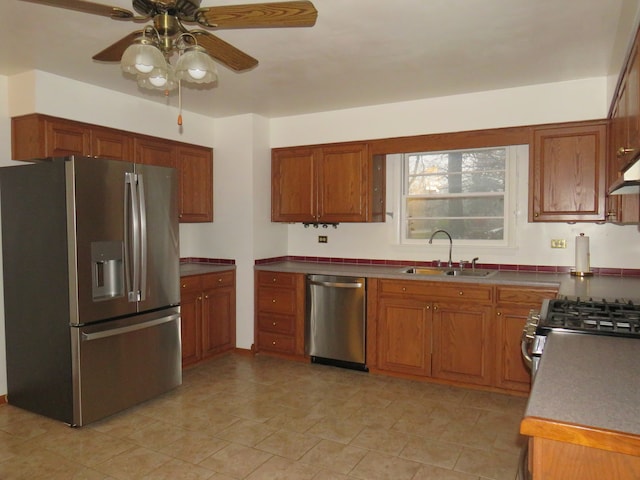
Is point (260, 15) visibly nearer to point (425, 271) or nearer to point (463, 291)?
point (463, 291)

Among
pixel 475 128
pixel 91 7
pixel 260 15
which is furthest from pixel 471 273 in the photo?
pixel 91 7

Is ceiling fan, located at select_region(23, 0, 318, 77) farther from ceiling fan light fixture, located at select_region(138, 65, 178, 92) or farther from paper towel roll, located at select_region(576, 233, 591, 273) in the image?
paper towel roll, located at select_region(576, 233, 591, 273)

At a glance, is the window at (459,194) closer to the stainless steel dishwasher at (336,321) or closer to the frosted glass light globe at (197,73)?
the stainless steel dishwasher at (336,321)

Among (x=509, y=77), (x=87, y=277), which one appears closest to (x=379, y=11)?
(x=509, y=77)

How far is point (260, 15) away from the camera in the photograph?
174cm

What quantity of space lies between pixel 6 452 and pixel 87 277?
3.54 feet

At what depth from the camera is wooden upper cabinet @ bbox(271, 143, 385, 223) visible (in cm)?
430

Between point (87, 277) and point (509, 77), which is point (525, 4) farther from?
point (87, 277)

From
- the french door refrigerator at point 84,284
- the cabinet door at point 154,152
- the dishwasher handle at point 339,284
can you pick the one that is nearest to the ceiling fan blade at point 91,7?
the french door refrigerator at point 84,284

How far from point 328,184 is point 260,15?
2.75 m

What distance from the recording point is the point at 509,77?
11.2 feet

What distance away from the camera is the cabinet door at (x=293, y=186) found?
4551mm

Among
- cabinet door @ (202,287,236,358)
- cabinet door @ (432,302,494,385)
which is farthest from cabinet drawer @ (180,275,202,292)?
cabinet door @ (432,302,494,385)

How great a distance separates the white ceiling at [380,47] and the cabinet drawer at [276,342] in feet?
7.27
